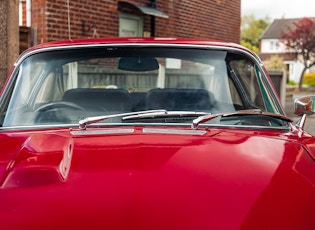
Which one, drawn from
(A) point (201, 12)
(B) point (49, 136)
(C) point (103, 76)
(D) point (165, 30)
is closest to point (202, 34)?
(A) point (201, 12)

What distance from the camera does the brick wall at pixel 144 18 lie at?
8406 millimetres

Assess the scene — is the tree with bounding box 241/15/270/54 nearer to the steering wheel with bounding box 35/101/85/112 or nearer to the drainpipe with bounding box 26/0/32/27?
the drainpipe with bounding box 26/0/32/27

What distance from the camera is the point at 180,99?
282 cm

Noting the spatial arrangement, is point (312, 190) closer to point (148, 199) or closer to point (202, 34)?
point (148, 199)

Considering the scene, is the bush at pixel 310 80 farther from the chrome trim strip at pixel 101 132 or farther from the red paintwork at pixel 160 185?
the red paintwork at pixel 160 185

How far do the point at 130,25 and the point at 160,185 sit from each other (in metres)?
9.28

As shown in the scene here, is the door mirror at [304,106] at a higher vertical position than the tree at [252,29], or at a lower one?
lower

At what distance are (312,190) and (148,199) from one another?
615 millimetres

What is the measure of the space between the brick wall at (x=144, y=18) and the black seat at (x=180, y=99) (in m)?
5.88

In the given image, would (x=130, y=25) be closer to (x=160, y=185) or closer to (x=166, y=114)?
(x=166, y=114)

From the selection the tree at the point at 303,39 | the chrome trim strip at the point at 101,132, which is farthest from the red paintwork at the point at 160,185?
the tree at the point at 303,39

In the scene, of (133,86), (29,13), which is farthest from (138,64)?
(29,13)

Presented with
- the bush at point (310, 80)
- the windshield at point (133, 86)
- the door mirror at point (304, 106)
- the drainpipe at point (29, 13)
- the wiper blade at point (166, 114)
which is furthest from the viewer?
the bush at point (310, 80)

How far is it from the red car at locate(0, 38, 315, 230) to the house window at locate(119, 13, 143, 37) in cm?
733
